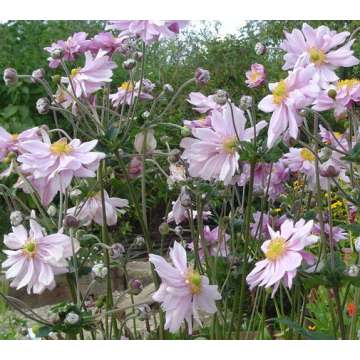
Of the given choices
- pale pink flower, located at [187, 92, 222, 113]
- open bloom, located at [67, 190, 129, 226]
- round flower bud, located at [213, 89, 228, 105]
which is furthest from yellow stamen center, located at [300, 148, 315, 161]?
open bloom, located at [67, 190, 129, 226]

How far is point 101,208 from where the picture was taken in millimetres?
1366

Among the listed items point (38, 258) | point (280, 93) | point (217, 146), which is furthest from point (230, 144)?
point (38, 258)

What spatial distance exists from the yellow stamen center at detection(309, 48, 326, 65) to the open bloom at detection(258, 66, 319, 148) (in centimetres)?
21

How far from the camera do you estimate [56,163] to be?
115 cm

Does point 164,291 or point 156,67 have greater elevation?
point 156,67

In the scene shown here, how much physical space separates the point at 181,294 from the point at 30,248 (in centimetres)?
26

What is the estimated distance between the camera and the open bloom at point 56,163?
1124mm

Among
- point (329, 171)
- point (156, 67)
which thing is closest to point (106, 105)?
point (329, 171)

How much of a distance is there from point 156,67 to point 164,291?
3.90 metres

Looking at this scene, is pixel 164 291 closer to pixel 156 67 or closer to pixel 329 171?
pixel 329 171

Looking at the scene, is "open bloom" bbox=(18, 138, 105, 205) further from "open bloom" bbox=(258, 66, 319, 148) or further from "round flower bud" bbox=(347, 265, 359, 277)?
"round flower bud" bbox=(347, 265, 359, 277)

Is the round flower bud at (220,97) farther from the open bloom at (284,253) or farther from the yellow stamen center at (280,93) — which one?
the open bloom at (284,253)

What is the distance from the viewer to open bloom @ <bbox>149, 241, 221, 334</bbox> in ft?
3.78
